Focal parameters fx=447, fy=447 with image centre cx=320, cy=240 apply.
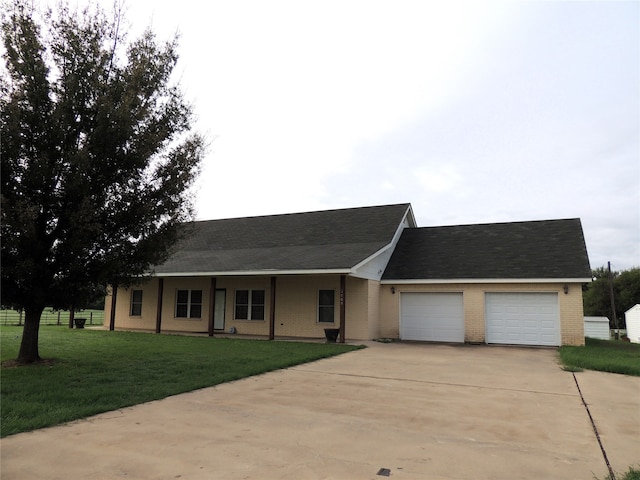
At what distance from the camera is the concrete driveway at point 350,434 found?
420 centimetres

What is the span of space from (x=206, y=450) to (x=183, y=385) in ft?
11.3

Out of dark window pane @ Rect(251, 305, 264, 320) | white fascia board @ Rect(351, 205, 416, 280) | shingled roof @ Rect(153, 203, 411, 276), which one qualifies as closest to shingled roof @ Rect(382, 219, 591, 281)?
white fascia board @ Rect(351, 205, 416, 280)

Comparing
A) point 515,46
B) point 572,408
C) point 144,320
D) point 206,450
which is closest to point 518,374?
point 572,408

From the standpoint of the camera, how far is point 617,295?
6381 cm

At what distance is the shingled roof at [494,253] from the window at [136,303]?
12271mm

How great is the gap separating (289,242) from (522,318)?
10.6 metres

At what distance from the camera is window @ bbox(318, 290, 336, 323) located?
59.4 ft

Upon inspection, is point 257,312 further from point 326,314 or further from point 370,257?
point 370,257

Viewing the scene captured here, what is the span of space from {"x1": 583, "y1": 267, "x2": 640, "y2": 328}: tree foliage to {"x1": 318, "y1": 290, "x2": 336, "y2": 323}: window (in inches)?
2218

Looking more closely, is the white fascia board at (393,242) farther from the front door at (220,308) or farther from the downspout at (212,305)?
the front door at (220,308)

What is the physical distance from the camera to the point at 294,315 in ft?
61.3

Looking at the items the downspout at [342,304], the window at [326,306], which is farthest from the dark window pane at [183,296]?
the downspout at [342,304]

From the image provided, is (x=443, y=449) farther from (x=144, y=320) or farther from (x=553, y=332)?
(x=144, y=320)

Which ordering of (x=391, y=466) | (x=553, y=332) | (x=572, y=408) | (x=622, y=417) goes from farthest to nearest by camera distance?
(x=553, y=332) < (x=572, y=408) < (x=622, y=417) < (x=391, y=466)
